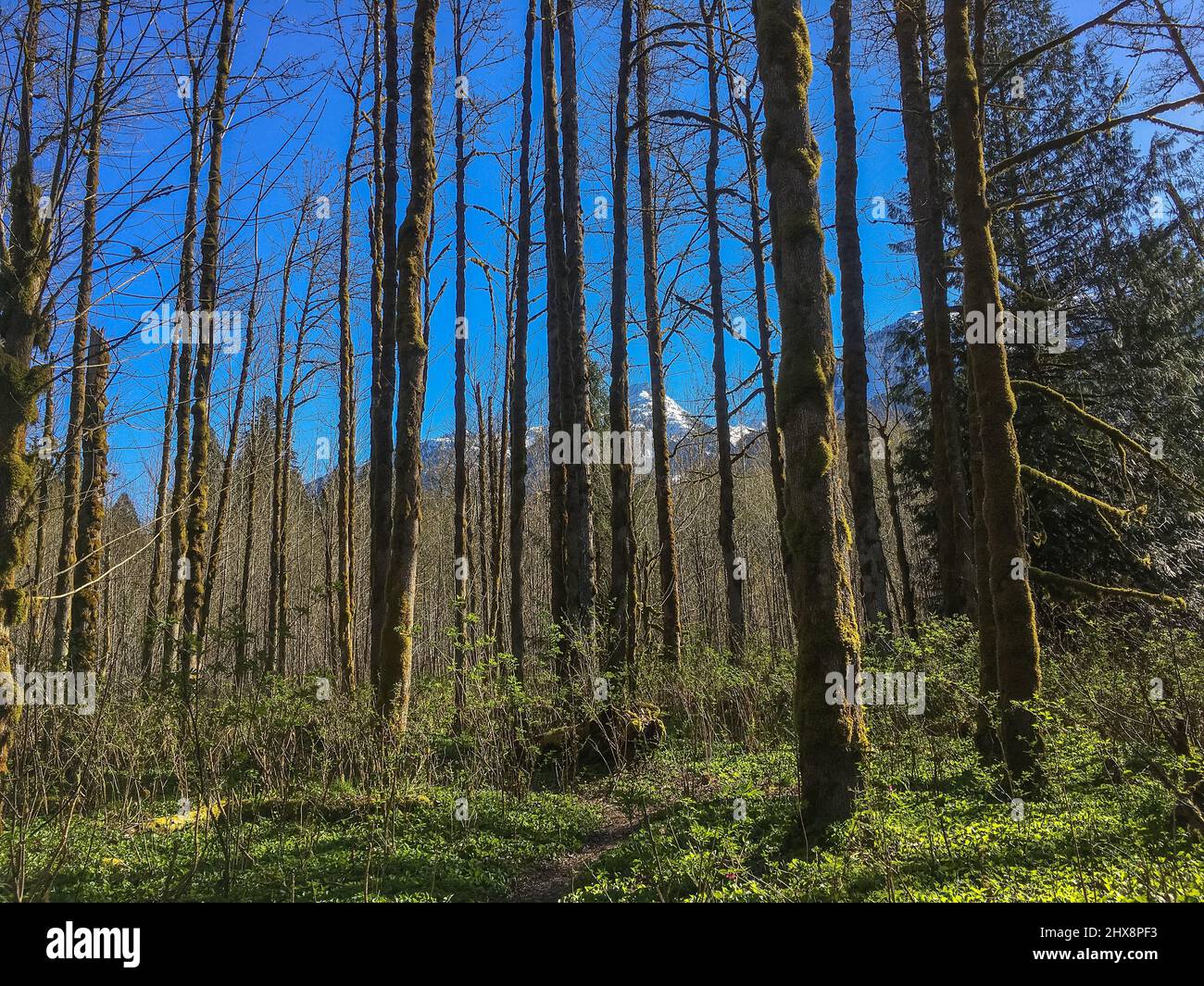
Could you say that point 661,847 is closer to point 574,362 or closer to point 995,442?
point 995,442

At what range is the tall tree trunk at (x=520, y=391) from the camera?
12.7 m

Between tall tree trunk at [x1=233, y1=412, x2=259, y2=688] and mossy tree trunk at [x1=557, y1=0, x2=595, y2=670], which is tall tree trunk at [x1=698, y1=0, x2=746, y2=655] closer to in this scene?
mossy tree trunk at [x1=557, y1=0, x2=595, y2=670]

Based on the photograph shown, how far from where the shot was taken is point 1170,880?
3131 mm

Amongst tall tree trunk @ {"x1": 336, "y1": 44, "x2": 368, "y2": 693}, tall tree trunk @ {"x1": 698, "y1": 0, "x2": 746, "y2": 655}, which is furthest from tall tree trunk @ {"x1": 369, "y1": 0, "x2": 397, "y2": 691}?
tall tree trunk @ {"x1": 698, "y1": 0, "x2": 746, "y2": 655}

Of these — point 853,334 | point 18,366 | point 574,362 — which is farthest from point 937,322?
point 18,366

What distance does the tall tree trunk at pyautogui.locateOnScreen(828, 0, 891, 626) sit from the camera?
33.2 feet

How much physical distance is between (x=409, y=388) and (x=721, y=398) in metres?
8.25

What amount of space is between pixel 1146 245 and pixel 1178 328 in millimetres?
1718

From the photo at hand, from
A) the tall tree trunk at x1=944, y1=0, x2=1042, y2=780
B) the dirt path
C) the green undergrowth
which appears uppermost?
the tall tree trunk at x1=944, y1=0, x2=1042, y2=780

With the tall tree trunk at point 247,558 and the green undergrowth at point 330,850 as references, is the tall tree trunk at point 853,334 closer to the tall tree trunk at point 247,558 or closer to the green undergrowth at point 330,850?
the green undergrowth at point 330,850

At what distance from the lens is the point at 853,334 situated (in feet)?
34.6

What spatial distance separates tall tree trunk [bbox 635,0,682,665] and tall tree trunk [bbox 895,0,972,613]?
171 inches
